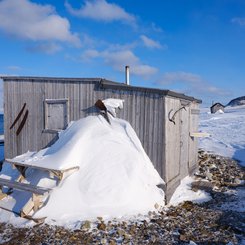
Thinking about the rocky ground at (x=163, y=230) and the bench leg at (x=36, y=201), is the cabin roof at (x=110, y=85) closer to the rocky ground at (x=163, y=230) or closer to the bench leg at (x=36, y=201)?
the rocky ground at (x=163, y=230)

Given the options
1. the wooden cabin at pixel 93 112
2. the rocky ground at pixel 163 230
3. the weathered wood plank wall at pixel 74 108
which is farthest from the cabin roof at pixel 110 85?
the rocky ground at pixel 163 230

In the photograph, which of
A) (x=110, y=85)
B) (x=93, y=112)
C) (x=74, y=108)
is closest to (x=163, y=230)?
(x=93, y=112)

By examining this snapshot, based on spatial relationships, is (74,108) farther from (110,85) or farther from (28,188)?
(28,188)

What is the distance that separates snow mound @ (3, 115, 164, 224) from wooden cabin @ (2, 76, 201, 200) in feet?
1.65

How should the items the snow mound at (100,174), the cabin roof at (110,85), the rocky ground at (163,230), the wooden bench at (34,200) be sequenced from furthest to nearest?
the cabin roof at (110,85), the snow mound at (100,174), the wooden bench at (34,200), the rocky ground at (163,230)

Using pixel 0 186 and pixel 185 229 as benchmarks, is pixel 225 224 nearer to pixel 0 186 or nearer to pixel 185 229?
pixel 185 229

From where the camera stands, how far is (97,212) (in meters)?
7.81

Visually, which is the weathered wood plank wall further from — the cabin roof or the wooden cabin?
the cabin roof

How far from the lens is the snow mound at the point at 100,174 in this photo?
7.92m

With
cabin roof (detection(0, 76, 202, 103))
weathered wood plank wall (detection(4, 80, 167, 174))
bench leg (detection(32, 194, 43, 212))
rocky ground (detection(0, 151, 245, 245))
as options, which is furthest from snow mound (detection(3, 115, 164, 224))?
cabin roof (detection(0, 76, 202, 103))

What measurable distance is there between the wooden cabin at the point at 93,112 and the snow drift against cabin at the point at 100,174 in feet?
1.58

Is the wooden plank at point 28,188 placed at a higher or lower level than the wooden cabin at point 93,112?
lower

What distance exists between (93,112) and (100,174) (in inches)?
104

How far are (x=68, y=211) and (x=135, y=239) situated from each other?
2035 mm
